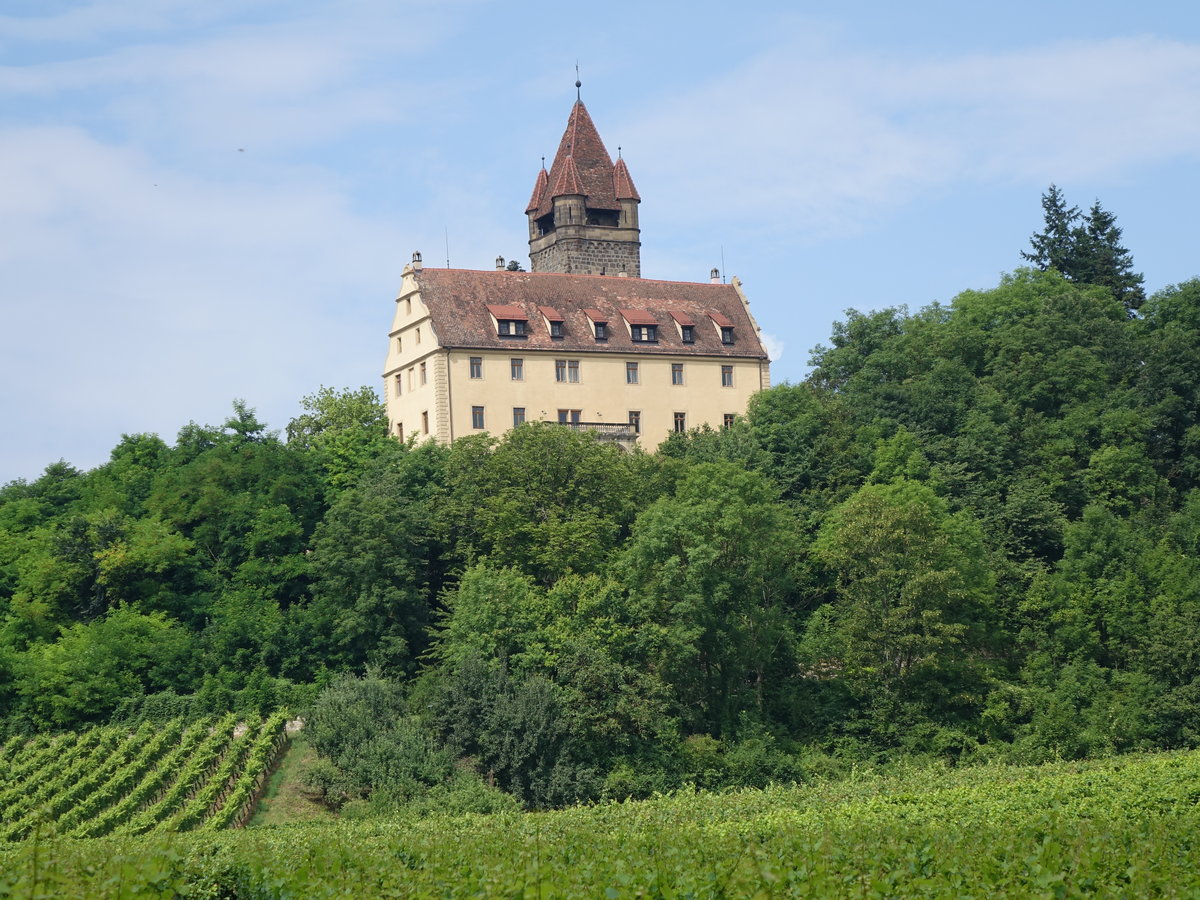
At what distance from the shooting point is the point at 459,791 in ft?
162

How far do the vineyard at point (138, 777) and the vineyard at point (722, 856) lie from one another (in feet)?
38.2

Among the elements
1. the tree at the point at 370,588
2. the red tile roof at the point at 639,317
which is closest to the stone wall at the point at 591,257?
the red tile roof at the point at 639,317

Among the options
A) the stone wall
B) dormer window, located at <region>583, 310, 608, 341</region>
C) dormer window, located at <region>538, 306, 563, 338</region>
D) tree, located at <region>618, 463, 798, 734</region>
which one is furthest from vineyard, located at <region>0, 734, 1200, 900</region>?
the stone wall

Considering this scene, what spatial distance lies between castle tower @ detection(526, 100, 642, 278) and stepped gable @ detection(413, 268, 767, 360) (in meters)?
5.17

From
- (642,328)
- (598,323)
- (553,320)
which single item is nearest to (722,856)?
(553,320)

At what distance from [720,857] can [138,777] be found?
113 feet

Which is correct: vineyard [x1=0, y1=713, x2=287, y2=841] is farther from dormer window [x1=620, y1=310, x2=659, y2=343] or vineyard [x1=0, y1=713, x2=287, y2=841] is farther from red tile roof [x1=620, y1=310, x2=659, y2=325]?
red tile roof [x1=620, y1=310, x2=659, y2=325]

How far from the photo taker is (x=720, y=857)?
1028 inches

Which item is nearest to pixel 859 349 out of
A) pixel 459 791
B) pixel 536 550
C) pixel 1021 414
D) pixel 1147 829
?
pixel 1021 414

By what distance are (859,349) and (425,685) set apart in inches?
1214

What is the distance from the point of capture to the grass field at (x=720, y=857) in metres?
20.1

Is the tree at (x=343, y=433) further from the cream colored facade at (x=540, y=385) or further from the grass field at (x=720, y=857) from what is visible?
the grass field at (x=720, y=857)

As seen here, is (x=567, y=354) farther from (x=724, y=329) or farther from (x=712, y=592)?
(x=712, y=592)

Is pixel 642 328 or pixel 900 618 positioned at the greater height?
pixel 642 328
